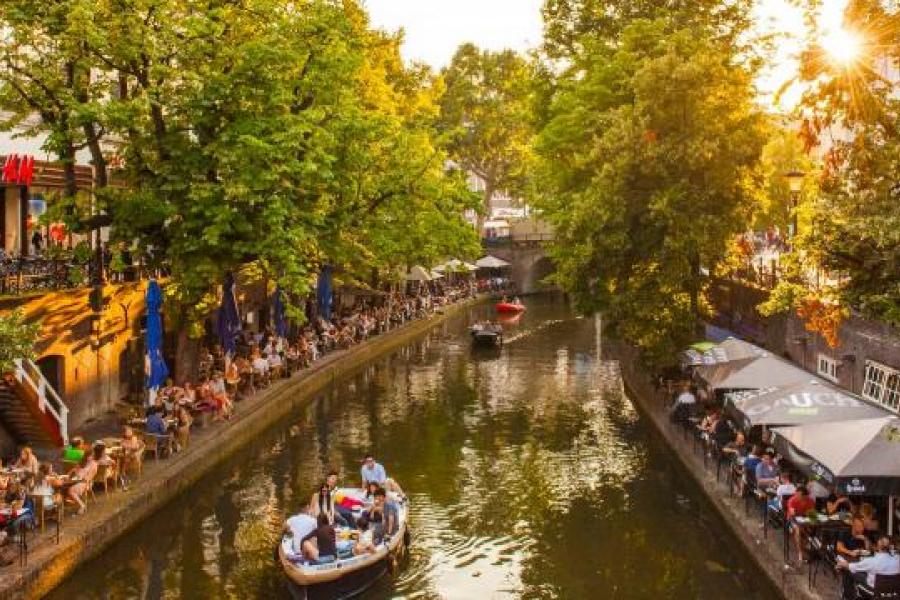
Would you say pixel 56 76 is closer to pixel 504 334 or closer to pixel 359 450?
pixel 359 450

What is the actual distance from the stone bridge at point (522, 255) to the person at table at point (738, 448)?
69.8m

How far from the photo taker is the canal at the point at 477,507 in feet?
64.0

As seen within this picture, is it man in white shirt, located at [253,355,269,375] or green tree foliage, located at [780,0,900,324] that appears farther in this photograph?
man in white shirt, located at [253,355,269,375]

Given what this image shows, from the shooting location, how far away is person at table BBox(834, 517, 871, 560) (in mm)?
16781

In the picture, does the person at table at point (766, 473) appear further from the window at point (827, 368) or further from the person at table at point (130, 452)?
the person at table at point (130, 452)

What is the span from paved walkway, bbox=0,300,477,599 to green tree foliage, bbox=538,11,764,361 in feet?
37.0

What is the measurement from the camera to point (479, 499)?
25.4 meters

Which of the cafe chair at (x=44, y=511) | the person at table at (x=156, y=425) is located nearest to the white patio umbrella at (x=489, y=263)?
the person at table at (x=156, y=425)

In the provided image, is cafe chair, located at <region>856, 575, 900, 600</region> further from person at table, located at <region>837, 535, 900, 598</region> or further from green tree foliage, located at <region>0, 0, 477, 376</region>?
green tree foliage, located at <region>0, 0, 477, 376</region>

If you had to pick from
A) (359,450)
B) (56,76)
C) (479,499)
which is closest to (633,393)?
(359,450)

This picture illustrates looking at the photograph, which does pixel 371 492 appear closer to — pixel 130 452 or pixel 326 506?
pixel 326 506

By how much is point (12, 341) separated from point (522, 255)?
78.0 metres

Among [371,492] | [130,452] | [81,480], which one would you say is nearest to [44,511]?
[81,480]

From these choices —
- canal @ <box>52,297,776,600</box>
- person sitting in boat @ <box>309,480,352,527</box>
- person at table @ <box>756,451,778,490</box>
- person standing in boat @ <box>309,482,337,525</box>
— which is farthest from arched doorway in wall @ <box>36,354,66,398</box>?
person at table @ <box>756,451,778,490</box>
